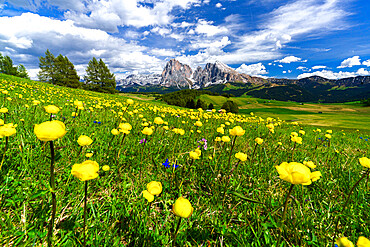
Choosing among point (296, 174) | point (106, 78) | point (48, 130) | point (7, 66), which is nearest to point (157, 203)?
point (48, 130)

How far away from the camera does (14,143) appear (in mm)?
2250

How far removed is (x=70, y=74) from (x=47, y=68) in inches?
269

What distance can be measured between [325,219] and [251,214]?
91cm

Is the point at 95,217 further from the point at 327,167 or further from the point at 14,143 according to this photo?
the point at 327,167

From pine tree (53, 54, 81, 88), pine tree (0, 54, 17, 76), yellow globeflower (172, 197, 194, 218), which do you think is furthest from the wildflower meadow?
pine tree (0, 54, 17, 76)

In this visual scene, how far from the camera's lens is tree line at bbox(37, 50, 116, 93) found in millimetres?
53031

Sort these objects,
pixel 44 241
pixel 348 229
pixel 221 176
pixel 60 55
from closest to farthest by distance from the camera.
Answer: pixel 44 241 → pixel 348 229 → pixel 221 176 → pixel 60 55

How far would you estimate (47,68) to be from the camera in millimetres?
53438

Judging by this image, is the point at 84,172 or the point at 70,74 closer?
the point at 84,172

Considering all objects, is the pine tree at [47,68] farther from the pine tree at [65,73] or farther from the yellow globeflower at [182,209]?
the yellow globeflower at [182,209]

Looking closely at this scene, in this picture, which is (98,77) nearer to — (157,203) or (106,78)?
(106,78)

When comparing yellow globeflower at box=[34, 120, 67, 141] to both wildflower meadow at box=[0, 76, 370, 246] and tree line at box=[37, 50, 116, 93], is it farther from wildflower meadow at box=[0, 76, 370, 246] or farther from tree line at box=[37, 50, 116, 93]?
tree line at box=[37, 50, 116, 93]

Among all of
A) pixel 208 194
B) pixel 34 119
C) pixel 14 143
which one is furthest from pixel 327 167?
pixel 34 119

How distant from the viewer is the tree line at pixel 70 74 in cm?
5303
